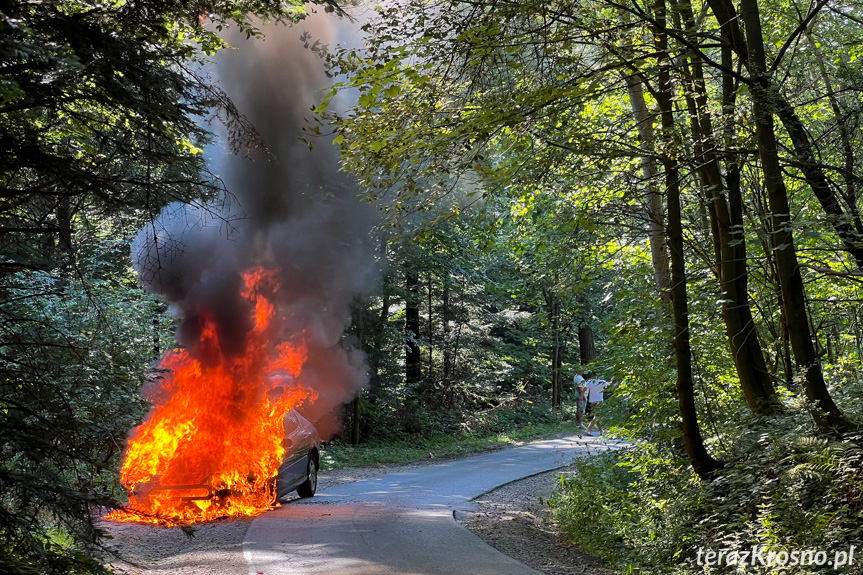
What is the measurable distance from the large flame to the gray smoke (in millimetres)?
257

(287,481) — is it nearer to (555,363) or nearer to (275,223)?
(275,223)

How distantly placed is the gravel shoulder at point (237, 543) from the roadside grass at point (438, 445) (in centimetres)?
689

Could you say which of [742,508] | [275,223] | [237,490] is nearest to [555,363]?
[275,223]

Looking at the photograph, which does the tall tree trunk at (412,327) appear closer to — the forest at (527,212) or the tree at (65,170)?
the forest at (527,212)

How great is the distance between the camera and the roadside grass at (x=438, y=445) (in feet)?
60.6

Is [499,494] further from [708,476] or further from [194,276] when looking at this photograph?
[194,276]

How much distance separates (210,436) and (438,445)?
13010mm

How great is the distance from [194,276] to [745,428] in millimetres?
8104

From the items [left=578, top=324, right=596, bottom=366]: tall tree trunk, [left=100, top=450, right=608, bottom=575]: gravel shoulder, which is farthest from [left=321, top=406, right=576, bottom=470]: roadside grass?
[left=100, top=450, right=608, bottom=575]: gravel shoulder

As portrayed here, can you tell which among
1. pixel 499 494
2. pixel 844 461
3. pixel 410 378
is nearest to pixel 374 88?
pixel 844 461

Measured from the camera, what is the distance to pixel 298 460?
11422 millimetres

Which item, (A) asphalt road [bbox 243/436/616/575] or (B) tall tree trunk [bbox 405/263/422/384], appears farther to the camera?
(B) tall tree trunk [bbox 405/263/422/384]

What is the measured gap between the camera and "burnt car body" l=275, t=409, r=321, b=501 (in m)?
10.9

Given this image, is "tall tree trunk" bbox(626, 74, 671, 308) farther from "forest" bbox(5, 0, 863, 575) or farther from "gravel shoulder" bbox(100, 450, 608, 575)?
"gravel shoulder" bbox(100, 450, 608, 575)
